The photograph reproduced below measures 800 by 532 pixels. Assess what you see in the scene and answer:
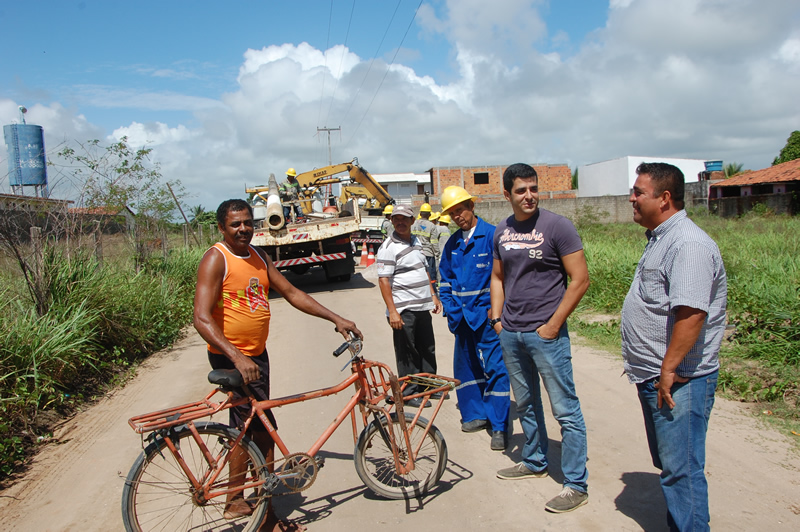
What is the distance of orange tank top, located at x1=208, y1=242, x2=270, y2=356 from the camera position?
317cm

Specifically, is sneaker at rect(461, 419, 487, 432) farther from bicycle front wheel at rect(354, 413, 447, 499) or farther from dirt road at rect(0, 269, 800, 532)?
bicycle front wheel at rect(354, 413, 447, 499)

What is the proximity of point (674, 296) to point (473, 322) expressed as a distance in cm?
199

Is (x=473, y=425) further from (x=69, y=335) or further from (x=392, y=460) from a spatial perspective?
(x=69, y=335)

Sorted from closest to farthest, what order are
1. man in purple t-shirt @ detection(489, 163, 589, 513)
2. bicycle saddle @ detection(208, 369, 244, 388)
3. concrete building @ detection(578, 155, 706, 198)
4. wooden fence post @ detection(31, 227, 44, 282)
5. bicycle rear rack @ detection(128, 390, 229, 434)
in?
1. bicycle rear rack @ detection(128, 390, 229, 434)
2. bicycle saddle @ detection(208, 369, 244, 388)
3. man in purple t-shirt @ detection(489, 163, 589, 513)
4. wooden fence post @ detection(31, 227, 44, 282)
5. concrete building @ detection(578, 155, 706, 198)

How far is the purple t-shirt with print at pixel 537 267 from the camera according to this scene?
3.35m

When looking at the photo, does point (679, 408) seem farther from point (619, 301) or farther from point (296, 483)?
point (619, 301)

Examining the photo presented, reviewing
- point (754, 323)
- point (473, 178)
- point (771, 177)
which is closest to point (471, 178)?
point (473, 178)

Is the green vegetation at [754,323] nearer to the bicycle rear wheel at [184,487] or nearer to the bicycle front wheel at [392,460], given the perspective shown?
the bicycle front wheel at [392,460]

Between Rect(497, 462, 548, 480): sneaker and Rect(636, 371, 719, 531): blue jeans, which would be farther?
Rect(497, 462, 548, 480): sneaker

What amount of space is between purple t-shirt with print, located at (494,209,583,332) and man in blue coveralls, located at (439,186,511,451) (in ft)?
2.68

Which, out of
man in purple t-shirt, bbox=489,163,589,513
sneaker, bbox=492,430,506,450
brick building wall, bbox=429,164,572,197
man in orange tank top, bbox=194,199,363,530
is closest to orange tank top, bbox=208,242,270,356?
man in orange tank top, bbox=194,199,363,530

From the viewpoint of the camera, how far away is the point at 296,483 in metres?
3.24

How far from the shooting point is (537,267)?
3412 millimetres

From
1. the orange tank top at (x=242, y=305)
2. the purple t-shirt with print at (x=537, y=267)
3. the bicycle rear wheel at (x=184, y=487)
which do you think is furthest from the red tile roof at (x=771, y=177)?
the bicycle rear wheel at (x=184, y=487)
